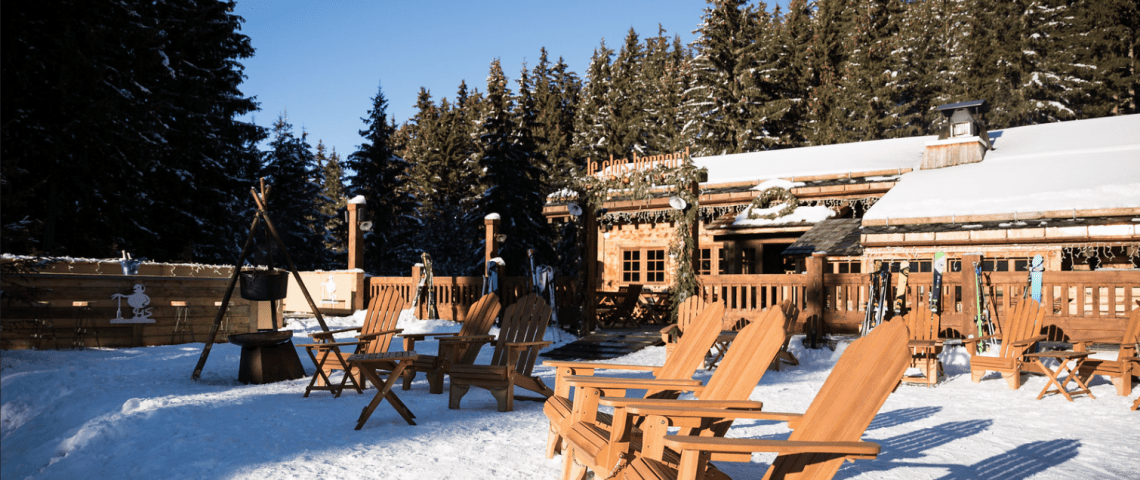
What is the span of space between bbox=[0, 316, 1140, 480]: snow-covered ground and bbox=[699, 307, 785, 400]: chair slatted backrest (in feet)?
3.29

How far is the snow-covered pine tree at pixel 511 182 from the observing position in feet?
89.7

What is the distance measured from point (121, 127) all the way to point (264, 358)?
11427mm

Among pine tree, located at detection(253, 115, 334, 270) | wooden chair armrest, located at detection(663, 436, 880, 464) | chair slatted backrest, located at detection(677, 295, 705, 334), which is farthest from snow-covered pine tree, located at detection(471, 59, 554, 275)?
wooden chair armrest, located at detection(663, 436, 880, 464)

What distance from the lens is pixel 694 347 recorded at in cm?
417

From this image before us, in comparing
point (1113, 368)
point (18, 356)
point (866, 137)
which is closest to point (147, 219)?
point (18, 356)

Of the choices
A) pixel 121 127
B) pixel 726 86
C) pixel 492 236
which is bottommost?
pixel 492 236

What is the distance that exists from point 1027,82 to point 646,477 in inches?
1367

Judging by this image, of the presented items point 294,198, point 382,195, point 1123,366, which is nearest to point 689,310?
point 1123,366

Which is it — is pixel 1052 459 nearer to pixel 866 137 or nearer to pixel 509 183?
pixel 509 183

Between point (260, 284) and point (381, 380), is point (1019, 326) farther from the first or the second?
point (260, 284)

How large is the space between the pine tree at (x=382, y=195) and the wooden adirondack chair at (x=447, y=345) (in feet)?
81.6

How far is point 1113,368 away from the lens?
22.8 feet

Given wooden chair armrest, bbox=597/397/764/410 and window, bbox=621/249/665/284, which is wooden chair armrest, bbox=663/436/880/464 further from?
window, bbox=621/249/665/284

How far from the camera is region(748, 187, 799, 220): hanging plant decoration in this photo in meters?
16.8
